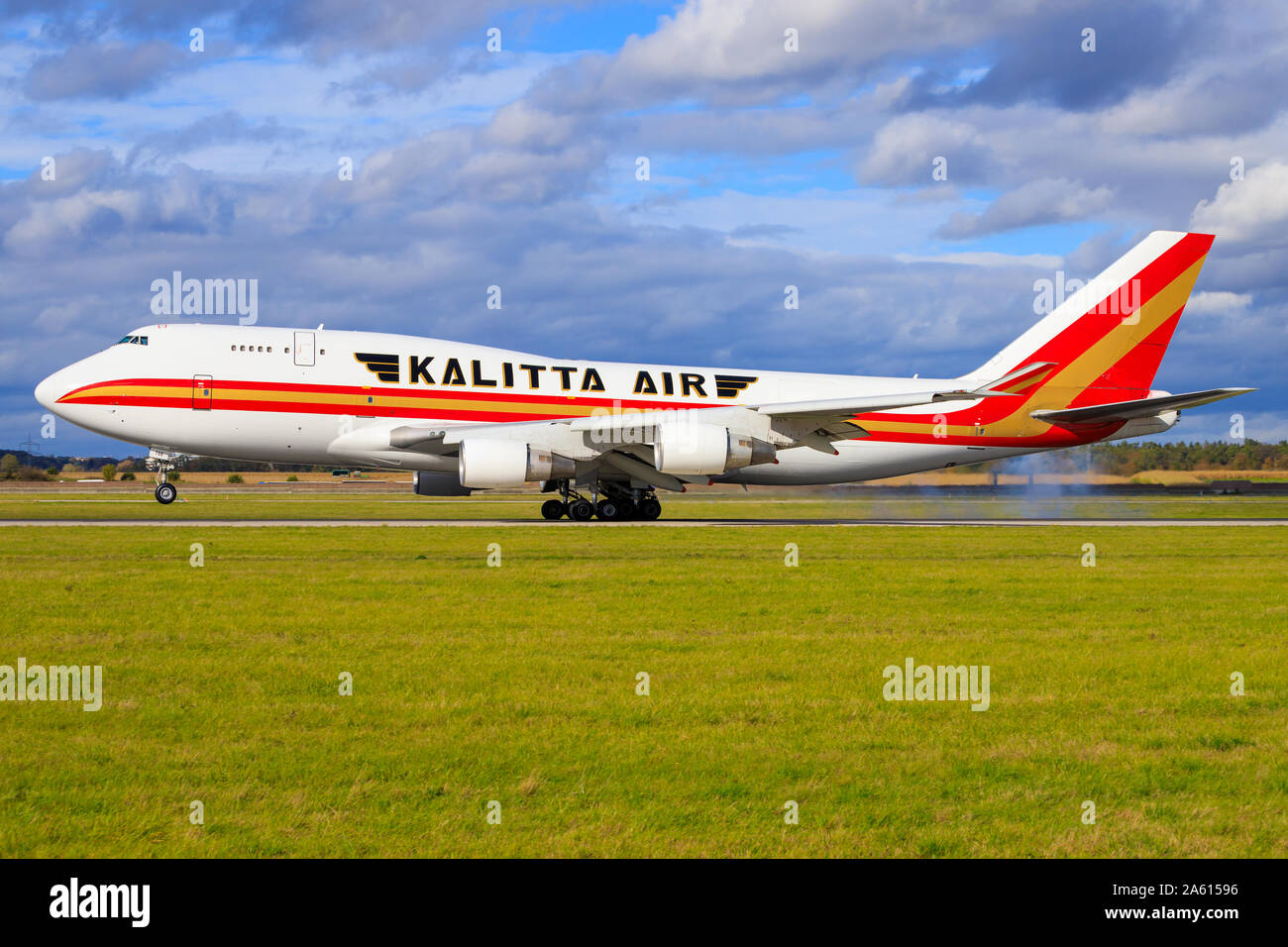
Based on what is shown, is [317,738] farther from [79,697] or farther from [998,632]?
[998,632]

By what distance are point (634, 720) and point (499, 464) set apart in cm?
2201

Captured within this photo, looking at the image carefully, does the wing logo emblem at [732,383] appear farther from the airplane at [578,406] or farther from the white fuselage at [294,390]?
the white fuselage at [294,390]

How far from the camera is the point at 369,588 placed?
54.2 ft

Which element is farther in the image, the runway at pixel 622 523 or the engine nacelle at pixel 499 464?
the runway at pixel 622 523

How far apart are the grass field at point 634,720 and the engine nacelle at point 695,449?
45.0ft

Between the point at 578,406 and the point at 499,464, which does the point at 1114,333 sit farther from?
the point at 499,464

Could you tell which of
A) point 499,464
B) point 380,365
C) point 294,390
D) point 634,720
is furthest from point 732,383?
point 634,720

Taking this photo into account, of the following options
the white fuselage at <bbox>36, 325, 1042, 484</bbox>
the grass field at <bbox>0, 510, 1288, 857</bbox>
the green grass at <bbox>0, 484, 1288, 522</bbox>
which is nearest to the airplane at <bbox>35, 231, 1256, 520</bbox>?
the white fuselage at <bbox>36, 325, 1042, 484</bbox>

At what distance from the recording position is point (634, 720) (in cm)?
850

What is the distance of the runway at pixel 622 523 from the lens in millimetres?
31141

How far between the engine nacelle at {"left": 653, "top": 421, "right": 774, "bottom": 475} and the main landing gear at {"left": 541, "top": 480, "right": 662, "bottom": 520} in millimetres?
3114

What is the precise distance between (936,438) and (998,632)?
25.3 metres

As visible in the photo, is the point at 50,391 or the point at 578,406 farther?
the point at 578,406

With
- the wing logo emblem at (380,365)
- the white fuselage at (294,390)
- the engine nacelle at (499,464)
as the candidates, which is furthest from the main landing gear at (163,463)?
the engine nacelle at (499,464)
